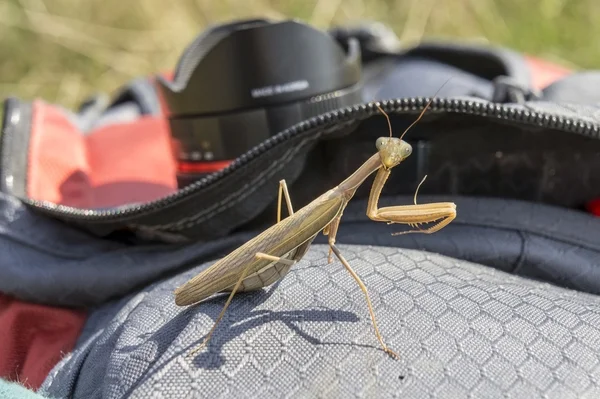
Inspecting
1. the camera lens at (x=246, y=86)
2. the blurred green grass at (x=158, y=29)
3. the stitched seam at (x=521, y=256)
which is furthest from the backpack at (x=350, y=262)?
the blurred green grass at (x=158, y=29)

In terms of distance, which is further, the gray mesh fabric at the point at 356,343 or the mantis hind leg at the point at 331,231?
the mantis hind leg at the point at 331,231

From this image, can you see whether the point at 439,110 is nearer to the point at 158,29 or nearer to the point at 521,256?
the point at 521,256

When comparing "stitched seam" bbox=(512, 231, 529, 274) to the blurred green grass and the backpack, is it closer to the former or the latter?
the backpack

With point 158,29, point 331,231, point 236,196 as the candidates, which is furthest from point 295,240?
point 158,29

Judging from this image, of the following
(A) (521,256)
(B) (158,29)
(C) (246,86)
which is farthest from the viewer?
(B) (158,29)

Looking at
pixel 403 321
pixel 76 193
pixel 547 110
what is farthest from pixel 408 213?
pixel 76 193

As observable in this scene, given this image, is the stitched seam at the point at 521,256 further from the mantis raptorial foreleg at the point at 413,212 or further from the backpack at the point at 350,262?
the mantis raptorial foreleg at the point at 413,212
